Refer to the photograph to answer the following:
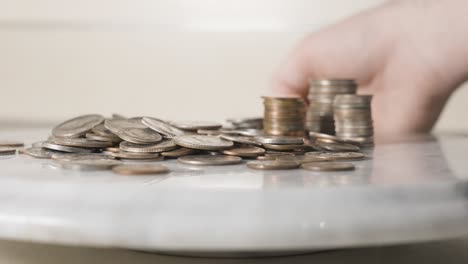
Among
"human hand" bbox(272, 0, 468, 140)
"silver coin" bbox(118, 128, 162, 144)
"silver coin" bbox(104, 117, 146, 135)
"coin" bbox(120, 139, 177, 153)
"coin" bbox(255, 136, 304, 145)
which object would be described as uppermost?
"human hand" bbox(272, 0, 468, 140)

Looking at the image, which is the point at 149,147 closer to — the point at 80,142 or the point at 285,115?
the point at 80,142

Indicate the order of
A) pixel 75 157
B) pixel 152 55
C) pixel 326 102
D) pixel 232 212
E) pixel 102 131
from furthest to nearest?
pixel 152 55 < pixel 326 102 < pixel 102 131 < pixel 75 157 < pixel 232 212

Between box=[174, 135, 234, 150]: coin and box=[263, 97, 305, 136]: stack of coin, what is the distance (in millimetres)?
164

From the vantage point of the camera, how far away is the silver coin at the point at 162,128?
0.80m

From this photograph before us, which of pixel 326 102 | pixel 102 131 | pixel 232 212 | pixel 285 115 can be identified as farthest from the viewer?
pixel 326 102

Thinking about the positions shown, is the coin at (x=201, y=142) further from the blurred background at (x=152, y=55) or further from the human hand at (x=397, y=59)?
the blurred background at (x=152, y=55)

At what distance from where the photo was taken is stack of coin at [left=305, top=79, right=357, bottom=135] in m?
1.04

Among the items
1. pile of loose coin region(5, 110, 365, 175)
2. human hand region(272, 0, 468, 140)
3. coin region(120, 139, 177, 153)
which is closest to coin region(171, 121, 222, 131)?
pile of loose coin region(5, 110, 365, 175)

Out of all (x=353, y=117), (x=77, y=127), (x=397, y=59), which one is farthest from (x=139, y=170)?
(x=397, y=59)

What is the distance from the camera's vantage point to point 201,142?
2.43ft

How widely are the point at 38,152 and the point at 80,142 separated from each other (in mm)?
47

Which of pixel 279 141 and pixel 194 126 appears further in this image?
pixel 194 126

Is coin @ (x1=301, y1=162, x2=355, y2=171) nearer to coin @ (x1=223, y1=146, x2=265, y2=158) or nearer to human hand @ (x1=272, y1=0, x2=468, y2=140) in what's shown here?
coin @ (x1=223, y1=146, x2=265, y2=158)

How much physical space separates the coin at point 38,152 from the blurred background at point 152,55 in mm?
1163
